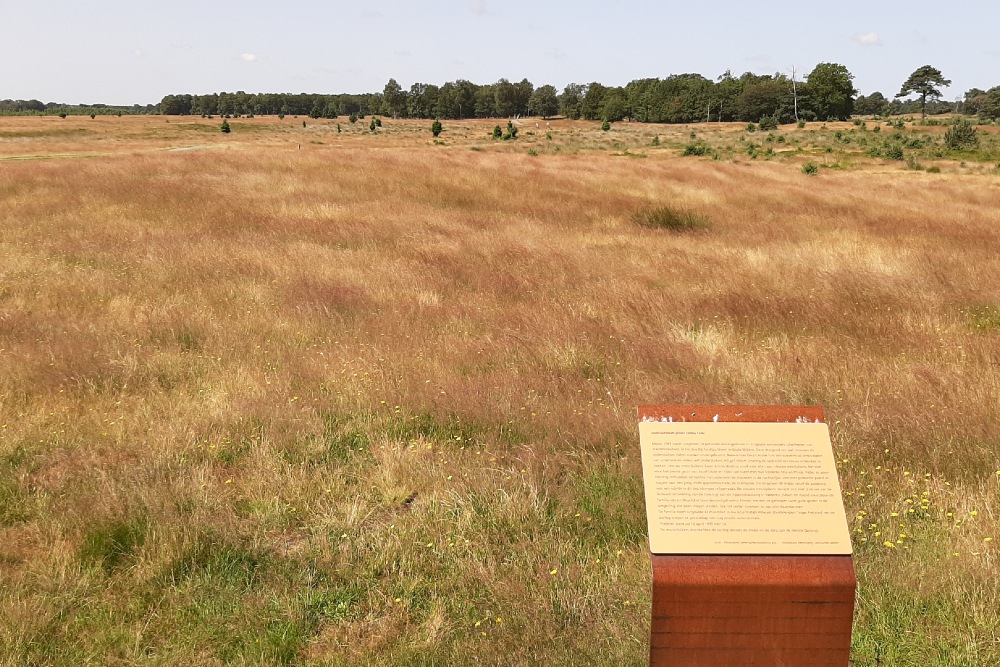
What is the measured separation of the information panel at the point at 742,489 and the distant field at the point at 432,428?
0.87m

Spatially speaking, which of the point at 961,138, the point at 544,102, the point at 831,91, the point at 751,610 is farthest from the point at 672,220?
the point at 544,102

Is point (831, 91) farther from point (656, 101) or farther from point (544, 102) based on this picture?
point (544, 102)

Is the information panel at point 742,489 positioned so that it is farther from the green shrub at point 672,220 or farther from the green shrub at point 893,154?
the green shrub at point 893,154

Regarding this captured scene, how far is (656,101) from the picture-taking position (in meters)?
120

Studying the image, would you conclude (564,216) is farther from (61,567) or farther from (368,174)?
(61,567)

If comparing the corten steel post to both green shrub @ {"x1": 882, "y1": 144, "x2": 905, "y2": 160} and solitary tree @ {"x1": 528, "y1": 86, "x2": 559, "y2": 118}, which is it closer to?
green shrub @ {"x1": 882, "y1": 144, "x2": 905, "y2": 160}

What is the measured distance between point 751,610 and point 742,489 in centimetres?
48

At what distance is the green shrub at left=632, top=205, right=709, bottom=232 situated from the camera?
1538 centimetres

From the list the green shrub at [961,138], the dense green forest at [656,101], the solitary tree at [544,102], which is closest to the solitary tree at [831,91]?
the dense green forest at [656,101]

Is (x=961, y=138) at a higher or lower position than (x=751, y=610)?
higher

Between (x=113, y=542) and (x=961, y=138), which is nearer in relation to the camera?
(x=113, y=542)

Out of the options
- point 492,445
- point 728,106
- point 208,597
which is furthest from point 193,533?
point 728,106

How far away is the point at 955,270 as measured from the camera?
10617mm

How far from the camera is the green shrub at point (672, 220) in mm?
15378
